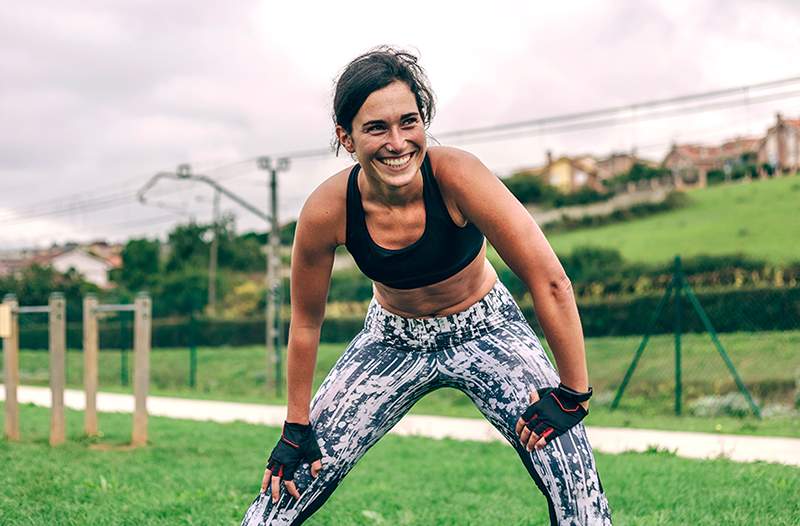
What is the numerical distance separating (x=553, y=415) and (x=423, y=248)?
69 centimetres

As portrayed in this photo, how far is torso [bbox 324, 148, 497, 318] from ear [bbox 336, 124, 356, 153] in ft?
0.57

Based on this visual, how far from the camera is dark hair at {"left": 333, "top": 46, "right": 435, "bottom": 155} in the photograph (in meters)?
2.90

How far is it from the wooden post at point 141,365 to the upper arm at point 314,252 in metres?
5.74

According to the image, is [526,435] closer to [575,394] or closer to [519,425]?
[519,425]

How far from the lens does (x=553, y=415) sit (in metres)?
2.91

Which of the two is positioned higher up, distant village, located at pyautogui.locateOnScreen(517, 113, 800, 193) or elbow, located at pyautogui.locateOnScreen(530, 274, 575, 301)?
distant village, located at pyautogui.locateOnScreen(517, 113, 800, 193)

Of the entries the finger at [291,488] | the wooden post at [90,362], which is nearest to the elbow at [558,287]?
the finger at [291,488]

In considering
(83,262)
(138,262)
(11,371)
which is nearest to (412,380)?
(11,371)

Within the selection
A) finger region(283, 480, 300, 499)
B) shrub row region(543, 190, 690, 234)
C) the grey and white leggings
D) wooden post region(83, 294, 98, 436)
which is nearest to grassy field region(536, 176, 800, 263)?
shrub row region(543, 190, 690, 234)

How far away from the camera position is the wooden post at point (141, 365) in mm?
8727

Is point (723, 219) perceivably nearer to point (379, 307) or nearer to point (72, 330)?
point (72, 330)

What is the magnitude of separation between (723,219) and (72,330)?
2686 cm

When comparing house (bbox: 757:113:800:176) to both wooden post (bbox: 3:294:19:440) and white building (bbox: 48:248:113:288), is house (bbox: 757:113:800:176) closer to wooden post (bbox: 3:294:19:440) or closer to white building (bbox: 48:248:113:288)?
wooden post (bbox: 3:294:19:440)

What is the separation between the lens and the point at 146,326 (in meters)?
8.75
